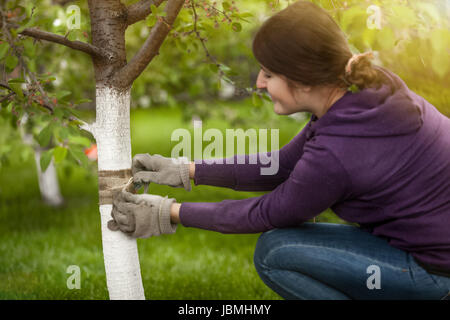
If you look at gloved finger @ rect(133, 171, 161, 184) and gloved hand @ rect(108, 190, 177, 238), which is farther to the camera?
gloved finger @ rect(133, 171, 161, 184)

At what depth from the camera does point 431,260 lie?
1.72m

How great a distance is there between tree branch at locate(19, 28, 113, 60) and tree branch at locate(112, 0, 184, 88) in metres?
0.10

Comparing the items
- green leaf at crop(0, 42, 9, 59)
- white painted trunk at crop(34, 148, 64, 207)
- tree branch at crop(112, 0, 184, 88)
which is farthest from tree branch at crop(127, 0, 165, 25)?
white painted trunk at crop(34, 148, 64, 207)

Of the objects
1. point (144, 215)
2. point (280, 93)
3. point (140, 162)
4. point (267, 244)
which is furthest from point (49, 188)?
point (280, 93)

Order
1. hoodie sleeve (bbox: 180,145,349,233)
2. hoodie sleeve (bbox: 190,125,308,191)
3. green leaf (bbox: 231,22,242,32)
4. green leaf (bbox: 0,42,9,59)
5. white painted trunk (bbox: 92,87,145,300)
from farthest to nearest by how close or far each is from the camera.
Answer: green leaf (bbox: 231,22,242,32) < hoodie sleeve (bbox: 190,125,308,191) < white painted trunk (bbox: 92,87,145,300) < green leaf (bbox: 0,42,9,59) < hoodie sleeve (bbox: 180,145,349,233)

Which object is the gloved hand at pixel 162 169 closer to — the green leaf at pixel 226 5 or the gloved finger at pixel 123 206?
the gloved finger at pixel 123 206

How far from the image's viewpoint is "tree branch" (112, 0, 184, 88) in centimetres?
194

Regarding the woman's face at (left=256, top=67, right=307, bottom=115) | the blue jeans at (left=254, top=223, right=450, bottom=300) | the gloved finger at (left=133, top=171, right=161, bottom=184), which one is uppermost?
the woman's face at (left=256, top=67, right=307, bottom=115)

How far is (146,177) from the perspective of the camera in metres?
1.98

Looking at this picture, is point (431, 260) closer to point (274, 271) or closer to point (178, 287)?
point (274, 271)

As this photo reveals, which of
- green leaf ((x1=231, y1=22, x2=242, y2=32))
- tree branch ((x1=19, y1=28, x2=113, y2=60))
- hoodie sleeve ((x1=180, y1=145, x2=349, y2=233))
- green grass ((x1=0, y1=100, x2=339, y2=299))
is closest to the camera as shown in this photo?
hoodie sleeve ((x1=180, y1=145, x2=349, y2=233))

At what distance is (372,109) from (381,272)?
60 cm

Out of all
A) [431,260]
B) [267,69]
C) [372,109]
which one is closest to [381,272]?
[431,260]

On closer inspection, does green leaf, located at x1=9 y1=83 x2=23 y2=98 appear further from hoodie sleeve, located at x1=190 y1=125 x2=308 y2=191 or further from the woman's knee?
the woman's knee
